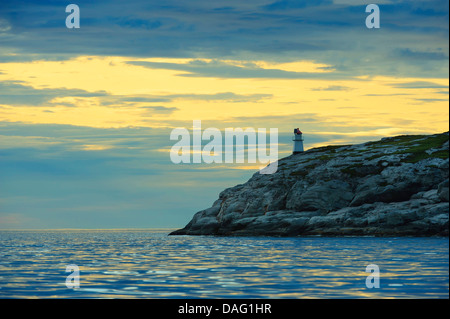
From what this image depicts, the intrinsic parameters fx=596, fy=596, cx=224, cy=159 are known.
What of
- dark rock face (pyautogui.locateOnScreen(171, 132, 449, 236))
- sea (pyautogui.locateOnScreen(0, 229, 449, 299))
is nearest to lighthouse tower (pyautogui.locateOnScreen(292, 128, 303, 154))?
dark rock face (pyautogui.locateOnScreen(171, 132, 449, 236))

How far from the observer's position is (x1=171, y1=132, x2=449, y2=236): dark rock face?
110 m

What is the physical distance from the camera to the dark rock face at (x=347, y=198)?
110 m

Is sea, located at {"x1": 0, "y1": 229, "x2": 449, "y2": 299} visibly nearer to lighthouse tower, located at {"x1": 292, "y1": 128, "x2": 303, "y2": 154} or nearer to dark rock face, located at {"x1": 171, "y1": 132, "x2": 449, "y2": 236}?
dark rock face, located at {"x1": 171, "y1": 132, "x2": 449, "y2": 236}

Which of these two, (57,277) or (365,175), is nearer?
(57,277)

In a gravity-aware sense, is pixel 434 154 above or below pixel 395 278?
above

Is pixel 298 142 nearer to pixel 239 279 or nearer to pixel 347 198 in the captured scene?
pixel 347 198

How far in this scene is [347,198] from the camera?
125 m

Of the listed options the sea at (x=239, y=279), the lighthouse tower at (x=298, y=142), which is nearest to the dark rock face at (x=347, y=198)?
the lighthouse tower at (x=298, y=142)

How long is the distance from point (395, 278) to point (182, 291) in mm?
14661

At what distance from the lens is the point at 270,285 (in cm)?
3628

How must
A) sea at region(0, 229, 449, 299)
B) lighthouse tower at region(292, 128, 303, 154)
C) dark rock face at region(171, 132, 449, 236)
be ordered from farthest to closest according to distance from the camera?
lighthouse tower at region(292, 128, 303, 154)
dark rock face at region(171, 132, 449, 236)
sea at region(0, 229, 449, 299)
